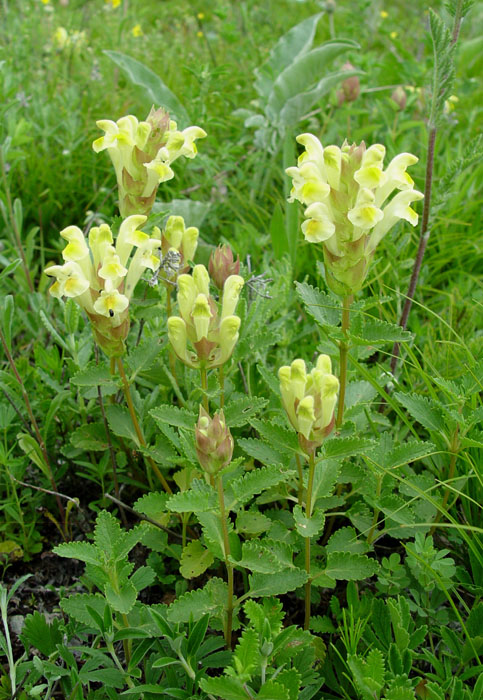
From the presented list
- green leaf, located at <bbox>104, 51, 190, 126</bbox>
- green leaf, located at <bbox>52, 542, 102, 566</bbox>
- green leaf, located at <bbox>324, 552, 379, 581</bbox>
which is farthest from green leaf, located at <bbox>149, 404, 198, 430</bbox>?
green leaf, located at <bbox>104, 51, 190, 126</bbox>

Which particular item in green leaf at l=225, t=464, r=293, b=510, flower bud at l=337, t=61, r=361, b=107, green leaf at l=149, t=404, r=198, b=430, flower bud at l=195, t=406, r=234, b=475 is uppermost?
flower bud at l=337, t=61, r=361, b=107

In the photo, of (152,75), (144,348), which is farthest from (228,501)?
(152,75)

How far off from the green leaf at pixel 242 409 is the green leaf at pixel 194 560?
0.29 metres

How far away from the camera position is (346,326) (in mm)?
1444

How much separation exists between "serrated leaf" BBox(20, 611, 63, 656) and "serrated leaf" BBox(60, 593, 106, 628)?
0.23ft

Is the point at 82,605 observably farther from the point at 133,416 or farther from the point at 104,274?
the point at 104,274

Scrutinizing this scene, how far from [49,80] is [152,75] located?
1.30 m

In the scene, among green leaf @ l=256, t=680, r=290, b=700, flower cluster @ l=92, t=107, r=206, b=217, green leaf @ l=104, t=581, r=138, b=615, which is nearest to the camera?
green leaf @ l=256, t=680, r=290, b=700

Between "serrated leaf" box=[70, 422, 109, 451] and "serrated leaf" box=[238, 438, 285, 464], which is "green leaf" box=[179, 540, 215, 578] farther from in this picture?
"serrated leaf" box=[70, 422, 109, 451]

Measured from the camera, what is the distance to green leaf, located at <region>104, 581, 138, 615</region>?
4.04 feet

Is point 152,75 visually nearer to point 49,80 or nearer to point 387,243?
point 49,80

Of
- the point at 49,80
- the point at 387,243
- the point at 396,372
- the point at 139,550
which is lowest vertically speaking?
the point at 139,550

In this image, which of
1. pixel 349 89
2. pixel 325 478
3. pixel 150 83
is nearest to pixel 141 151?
pixel 325 478

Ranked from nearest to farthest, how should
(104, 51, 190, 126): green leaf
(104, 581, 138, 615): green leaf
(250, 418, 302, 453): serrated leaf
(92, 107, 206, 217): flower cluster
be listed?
(104, 581, 138, 615): green leaf → (250, 418, 302, 453): serrated leaf → (92, 107, 206, 217): flower cluster → (104, 51, 190, 126): green leaf
